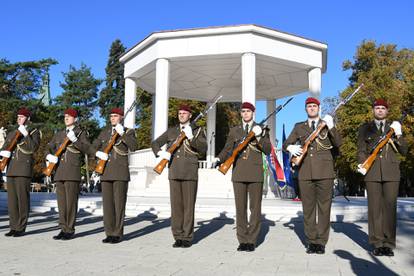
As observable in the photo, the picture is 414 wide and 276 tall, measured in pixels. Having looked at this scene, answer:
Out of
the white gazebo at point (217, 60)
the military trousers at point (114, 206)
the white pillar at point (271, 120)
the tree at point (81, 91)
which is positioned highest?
the tree at point (81, 91)

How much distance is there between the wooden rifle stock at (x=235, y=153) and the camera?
6320mm

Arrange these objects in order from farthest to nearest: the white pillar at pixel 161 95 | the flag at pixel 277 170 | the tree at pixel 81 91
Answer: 1. the tree at pixel 81 91
2. the white pillar at pixel 161 95
3. the flag at pixel 277 170

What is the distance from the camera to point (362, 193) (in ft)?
142

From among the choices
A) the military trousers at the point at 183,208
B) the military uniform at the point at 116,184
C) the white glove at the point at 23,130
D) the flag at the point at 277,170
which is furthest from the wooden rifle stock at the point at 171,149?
the flag at the point at 277,170

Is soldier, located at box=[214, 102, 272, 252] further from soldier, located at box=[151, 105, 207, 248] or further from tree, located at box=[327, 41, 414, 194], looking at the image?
tree, located at box=[327, 41, 414, 194]

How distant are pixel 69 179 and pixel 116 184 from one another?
0.85 metres

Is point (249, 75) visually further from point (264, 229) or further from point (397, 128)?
point (397, 128)

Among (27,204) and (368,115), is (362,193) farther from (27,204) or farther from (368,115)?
(27,204)

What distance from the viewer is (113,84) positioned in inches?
2306

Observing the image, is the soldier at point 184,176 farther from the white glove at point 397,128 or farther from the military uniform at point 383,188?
the white glove at point 397,128

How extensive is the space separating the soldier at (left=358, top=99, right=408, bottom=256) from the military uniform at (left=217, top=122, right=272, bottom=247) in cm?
137

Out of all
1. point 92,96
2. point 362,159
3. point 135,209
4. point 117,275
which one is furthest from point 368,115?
point 92,96

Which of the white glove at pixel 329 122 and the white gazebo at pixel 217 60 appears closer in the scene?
the white glove at pixel 329 122

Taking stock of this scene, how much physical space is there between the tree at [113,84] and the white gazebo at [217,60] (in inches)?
1265
